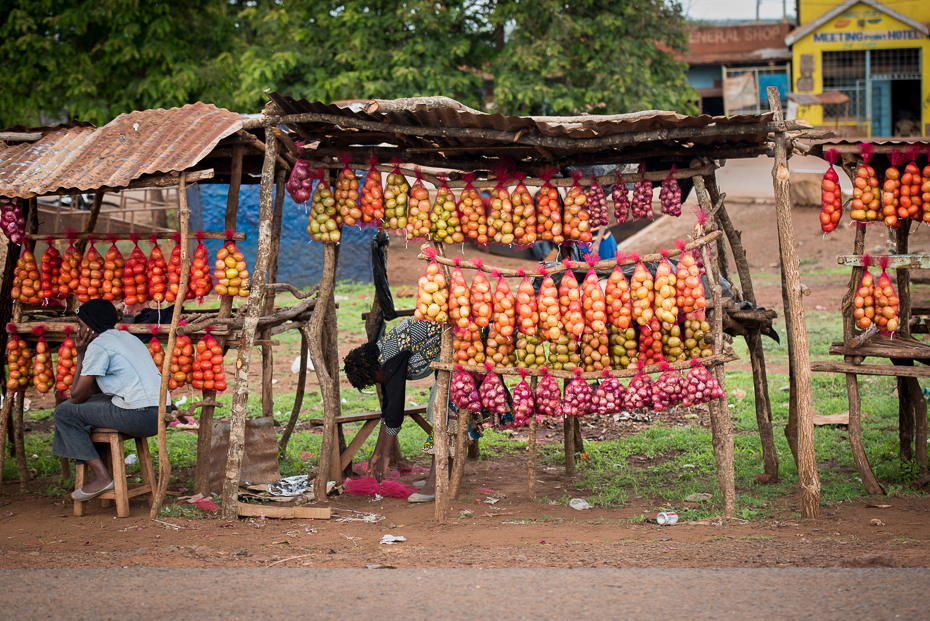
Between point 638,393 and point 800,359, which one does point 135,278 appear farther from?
point 800,359

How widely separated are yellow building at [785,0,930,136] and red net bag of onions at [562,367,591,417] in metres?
22.5

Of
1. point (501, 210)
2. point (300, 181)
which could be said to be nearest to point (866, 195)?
point (501, 210)

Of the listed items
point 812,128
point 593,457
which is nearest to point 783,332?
point 593,457

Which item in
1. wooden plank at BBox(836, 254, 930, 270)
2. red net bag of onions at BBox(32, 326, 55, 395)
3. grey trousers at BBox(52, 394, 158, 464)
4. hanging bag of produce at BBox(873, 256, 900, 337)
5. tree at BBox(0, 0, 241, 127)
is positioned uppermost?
tree at BBox(0, 0, 241, 127)

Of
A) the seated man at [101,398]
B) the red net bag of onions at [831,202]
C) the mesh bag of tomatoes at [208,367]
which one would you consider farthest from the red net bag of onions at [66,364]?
the red net bag of onions at [831,202]

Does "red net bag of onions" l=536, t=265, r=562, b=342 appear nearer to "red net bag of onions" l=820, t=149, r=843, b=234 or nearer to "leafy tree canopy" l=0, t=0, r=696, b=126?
"red net bag of onions" l=820, t=149, r=843, b=234

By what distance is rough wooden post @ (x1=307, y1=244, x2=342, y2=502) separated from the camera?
5848 millimetres

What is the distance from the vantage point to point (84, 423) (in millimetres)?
5578

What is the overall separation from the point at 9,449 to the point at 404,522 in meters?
4.44

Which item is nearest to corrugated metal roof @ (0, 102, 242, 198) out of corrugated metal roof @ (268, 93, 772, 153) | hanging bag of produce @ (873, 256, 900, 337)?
corrugated metal roof @ (268, 93, 772, 153)

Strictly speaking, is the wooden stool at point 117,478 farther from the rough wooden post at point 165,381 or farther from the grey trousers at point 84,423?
the rough wooden post at point 165,381

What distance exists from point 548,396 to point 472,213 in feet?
4.56

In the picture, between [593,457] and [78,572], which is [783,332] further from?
[78,572]

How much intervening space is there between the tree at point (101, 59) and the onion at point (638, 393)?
11630 millimetres
